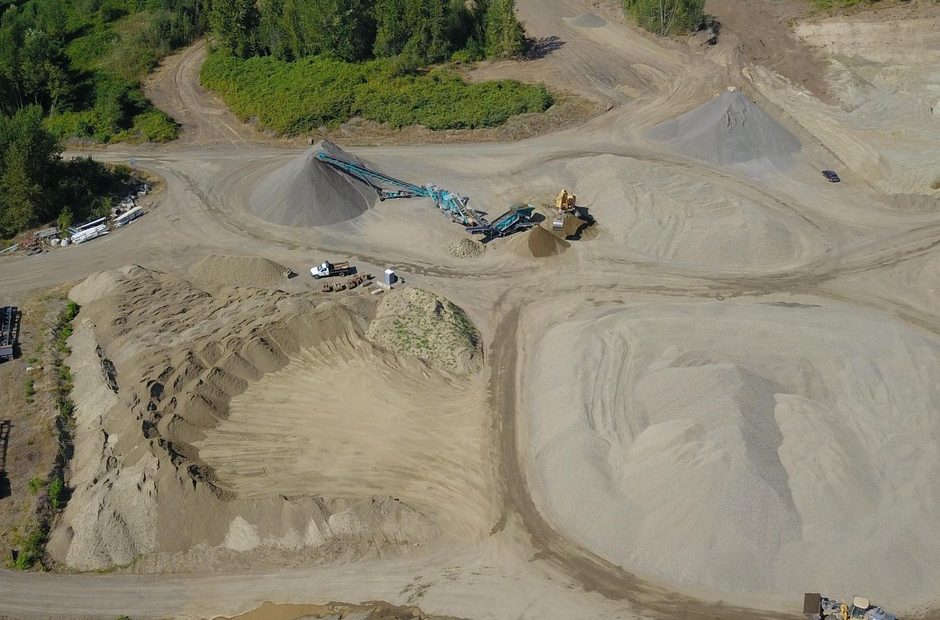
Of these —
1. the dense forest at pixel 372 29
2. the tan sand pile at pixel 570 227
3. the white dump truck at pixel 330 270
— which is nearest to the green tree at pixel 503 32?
the dense forest at pixel 372 29

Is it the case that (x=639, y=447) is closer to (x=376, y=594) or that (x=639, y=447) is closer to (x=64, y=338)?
(x=376, y=594)

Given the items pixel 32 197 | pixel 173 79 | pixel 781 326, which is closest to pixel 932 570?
pixel 781 326


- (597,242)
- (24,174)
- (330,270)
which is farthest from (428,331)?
(24,174)

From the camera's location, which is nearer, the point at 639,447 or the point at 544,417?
the point at 639,447

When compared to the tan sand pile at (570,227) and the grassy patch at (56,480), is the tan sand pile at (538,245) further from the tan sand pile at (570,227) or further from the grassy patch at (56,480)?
the grassy patch at (56,480)

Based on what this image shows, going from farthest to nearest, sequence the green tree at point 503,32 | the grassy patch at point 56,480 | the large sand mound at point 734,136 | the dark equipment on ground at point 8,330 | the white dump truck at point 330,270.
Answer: the green tree at point 503,32
the large sand mound at point 734,136
the white dump truck at point 330,270
the dark equipment on ground at point 8,330
the grassy patch at point 56,480

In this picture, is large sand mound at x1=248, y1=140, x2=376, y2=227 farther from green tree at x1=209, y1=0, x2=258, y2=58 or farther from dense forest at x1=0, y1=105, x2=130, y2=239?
green tree at x1=209, y1=0, x2=258, y2=58
